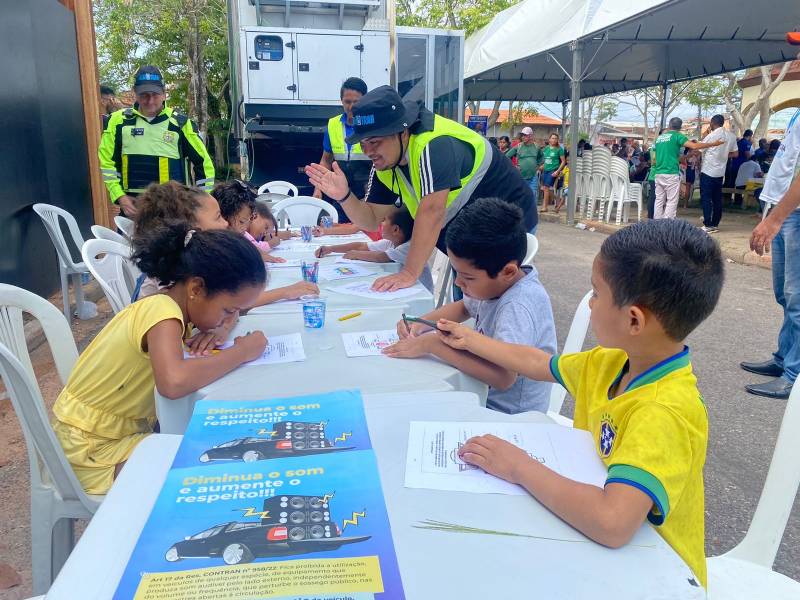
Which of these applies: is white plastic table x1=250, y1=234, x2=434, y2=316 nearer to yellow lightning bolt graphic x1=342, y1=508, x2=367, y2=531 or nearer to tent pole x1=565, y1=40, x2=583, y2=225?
yellow lightning bolt graphic x1=342, y1=508, x2=367, y2=531

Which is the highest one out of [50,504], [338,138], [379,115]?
[379,115]

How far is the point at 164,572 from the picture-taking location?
2.57 feet

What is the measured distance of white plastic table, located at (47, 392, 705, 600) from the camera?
0.78 meters

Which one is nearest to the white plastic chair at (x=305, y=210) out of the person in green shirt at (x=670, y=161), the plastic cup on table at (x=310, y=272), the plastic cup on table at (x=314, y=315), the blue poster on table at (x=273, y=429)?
the plastic cup on table at (x=310, y=272)

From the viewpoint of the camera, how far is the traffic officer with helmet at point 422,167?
2562 mm

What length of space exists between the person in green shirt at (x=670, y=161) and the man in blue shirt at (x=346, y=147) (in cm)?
536

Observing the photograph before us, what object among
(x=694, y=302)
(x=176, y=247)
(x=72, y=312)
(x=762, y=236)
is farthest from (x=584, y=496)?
(x=72, y=312)

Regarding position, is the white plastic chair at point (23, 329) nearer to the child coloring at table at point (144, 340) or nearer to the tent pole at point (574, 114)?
the child coloring at table at point (144, 340)

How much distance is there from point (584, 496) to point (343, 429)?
1.59 feet

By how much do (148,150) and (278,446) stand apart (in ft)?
14.0

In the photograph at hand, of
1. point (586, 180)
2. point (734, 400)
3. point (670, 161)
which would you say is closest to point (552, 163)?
point (586, 180)

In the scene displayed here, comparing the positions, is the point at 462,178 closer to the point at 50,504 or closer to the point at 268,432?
the point at 268,432

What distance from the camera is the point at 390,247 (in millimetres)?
3463

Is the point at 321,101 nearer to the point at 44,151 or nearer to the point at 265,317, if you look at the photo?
the point at 44,151
